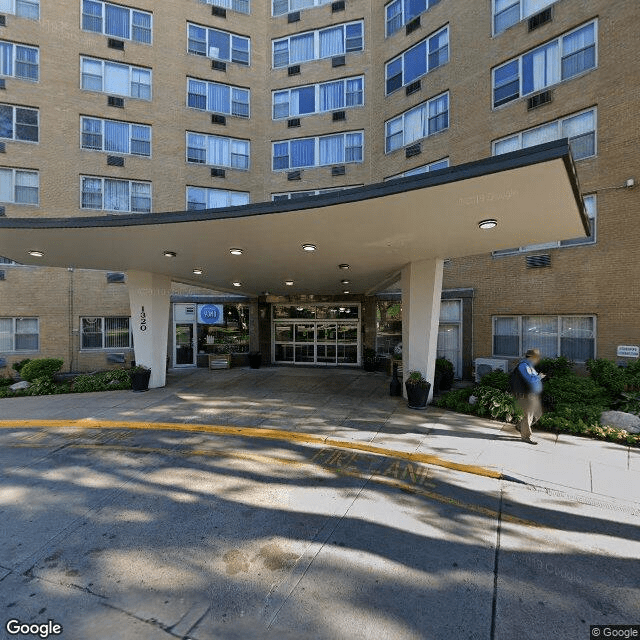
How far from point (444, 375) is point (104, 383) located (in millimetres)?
12346

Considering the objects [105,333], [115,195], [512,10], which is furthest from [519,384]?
[115,195]

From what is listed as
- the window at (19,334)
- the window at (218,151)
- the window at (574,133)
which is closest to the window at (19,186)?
the window at (19,334)

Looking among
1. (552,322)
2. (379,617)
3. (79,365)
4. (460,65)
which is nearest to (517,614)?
(379,617)

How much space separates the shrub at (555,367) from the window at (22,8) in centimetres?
2730

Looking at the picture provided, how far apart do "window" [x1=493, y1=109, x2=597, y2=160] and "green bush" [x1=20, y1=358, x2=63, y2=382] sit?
21185 millimetres

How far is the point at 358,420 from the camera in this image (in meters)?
8.98

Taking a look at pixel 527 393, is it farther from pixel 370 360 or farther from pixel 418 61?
pixel 418 61

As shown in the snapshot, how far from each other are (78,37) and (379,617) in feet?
84.3

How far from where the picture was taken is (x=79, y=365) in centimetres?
1789

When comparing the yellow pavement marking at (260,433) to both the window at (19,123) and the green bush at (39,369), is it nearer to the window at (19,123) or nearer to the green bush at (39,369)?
the green bush at (39,369)

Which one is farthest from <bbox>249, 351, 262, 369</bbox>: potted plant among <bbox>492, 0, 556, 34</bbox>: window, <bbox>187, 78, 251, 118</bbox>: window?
<bbox>492, 0, 556, 34</bbox>: window

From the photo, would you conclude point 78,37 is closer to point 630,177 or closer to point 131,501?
point 131,501

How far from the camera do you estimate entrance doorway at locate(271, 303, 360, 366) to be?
19906mm

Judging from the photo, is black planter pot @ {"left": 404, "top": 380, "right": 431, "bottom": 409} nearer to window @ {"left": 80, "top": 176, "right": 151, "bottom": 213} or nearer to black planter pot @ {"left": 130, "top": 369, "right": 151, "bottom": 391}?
black planter pot @ {"left": 130, "top": 369, "right": 151, "bottom": 391}
